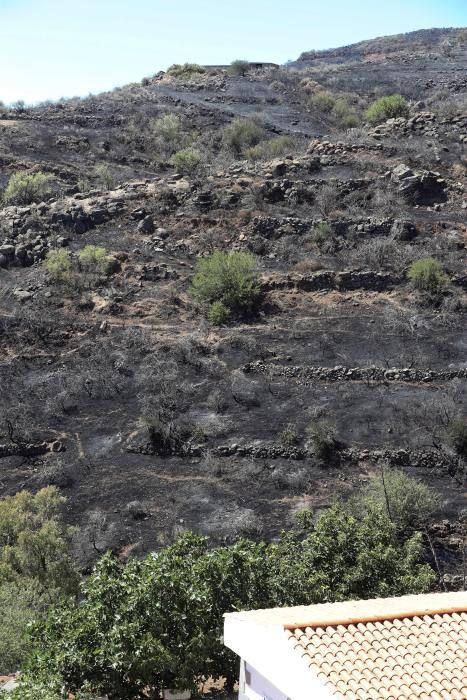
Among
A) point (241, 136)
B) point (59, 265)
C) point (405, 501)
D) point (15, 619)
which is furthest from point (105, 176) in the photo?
point (15, 619)

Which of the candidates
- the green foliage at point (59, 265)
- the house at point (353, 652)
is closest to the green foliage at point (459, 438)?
the house at point (353, 652)

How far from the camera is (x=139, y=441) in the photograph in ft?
91.6

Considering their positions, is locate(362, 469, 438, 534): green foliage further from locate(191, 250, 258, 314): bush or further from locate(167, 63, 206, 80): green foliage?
locate(167, 63, 206, 80): green foliage

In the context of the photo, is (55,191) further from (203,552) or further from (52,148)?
(203,552)

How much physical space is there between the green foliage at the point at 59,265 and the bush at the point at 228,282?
6053mm

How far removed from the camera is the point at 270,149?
5041cm

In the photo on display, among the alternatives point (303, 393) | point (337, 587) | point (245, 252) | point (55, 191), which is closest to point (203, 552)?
point (337, 587)

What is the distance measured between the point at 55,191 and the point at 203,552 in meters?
34.9

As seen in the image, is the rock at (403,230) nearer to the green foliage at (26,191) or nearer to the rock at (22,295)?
the rock at (22,295)

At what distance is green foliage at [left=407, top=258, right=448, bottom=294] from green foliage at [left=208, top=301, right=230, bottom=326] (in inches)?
323

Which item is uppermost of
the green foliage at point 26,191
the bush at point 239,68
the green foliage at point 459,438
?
the bush at point 239,68

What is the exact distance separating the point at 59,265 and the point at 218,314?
28.1 ft

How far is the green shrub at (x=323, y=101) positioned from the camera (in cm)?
6272

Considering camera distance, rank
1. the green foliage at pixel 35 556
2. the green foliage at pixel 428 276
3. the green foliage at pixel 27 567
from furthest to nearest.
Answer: the green foliage at pixel 428 276 < the green foliage at pixel 35 556 < the green foliage at pixel 27 567
